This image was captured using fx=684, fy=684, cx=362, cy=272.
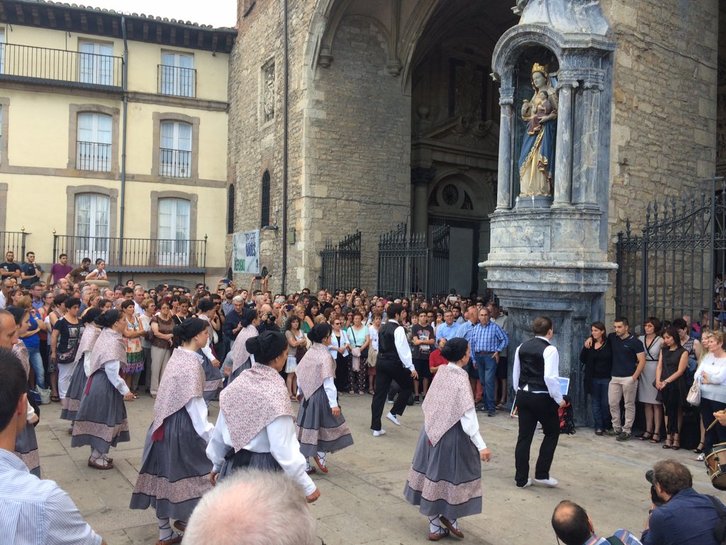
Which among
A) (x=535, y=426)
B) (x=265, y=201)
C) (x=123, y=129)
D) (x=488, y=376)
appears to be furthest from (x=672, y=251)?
(x=123, y=129)

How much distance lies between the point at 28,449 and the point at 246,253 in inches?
623

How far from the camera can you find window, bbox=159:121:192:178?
23.4 metres

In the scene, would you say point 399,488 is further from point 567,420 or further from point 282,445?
point 567,420

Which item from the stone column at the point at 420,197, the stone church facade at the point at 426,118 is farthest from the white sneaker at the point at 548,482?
the stone column at the point at 420,197

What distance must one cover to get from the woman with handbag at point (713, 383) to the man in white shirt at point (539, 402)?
1986 millimetres

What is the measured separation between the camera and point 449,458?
549 cm

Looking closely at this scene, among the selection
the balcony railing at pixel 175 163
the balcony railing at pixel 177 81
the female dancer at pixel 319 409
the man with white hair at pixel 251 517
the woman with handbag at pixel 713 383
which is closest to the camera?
the man with white hair at pixel 251 517

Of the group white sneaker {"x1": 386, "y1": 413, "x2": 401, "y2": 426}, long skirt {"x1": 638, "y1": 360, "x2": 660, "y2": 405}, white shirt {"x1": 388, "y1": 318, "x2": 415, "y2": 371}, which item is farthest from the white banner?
long skirt {"x1": 638, "y1": 360, "x2": 660, "y2": 405}

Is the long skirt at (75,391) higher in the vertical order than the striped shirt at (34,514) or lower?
lower

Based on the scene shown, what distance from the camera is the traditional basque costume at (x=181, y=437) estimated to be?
4984 mm

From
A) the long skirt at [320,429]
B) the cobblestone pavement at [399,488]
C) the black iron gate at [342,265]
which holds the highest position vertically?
the black iron gate at [342,265]

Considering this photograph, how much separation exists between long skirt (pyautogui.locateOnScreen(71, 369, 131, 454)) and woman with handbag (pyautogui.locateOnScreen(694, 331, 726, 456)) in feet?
20.8

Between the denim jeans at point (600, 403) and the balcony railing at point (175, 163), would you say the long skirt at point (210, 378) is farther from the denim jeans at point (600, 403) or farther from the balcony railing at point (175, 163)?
the balcony railing at point (175, 163)

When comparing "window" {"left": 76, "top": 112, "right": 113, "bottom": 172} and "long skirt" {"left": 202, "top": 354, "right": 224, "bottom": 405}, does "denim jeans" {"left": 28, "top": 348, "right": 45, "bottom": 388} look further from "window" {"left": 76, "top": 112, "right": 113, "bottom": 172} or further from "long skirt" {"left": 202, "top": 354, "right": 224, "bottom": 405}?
"window" {"left": 76, "top": 112, "right": 113, "bottom": 172}
